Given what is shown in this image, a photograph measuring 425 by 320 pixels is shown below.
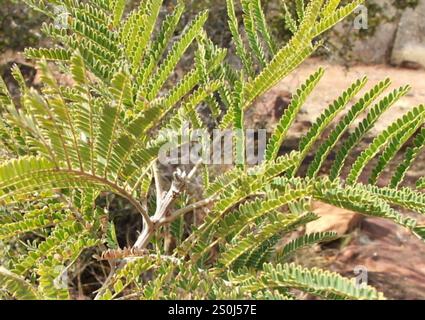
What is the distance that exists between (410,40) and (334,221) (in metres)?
4.26

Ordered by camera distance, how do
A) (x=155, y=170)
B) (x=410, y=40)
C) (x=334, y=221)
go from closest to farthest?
(x=155, y=170) < (x=334, y=221) < (x=410, y=40)

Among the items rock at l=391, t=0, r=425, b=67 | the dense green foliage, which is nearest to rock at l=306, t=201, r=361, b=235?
the dense green foliage

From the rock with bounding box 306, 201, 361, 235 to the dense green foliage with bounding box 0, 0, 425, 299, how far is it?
8.39 ft

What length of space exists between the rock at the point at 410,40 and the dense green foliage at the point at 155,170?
6420 millimetres

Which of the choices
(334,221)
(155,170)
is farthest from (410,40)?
(155,170)

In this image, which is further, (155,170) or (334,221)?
(334,221)

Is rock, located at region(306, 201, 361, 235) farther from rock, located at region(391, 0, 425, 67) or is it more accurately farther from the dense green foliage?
rock, located at region(391, 0, 425, 67)

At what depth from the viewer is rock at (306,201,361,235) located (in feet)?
12.2

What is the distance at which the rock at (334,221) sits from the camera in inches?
147

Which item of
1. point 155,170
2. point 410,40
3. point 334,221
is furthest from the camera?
point 410,40

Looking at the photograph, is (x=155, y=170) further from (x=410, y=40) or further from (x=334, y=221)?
(x=410, y=40)

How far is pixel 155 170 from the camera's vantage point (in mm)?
1079
